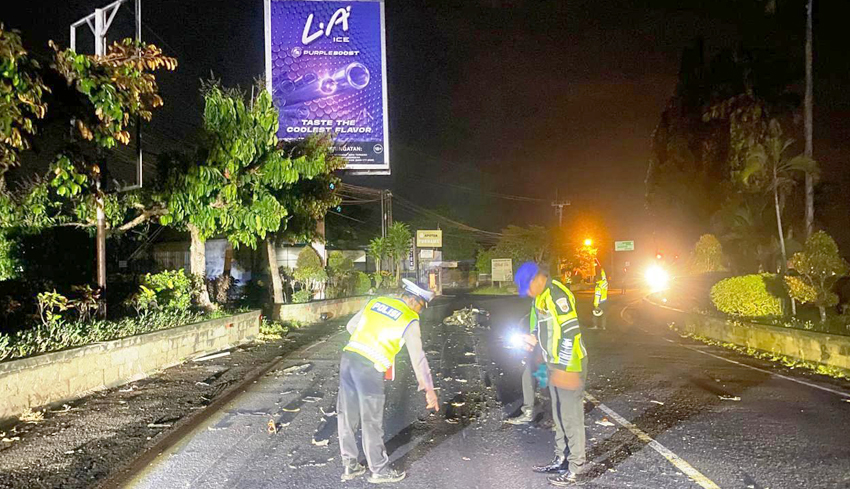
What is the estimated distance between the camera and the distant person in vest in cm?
524

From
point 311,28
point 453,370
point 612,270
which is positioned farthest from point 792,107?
point 612,270

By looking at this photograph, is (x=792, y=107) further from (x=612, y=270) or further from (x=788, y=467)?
(x=612, y=270)

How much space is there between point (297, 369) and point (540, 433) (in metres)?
5.44

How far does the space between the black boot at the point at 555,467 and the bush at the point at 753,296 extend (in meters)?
10.7

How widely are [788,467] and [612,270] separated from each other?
222 ft

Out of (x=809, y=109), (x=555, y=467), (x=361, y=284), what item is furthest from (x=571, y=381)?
(x=361, y=284)

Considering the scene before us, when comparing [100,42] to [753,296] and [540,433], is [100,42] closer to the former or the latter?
[540,433]

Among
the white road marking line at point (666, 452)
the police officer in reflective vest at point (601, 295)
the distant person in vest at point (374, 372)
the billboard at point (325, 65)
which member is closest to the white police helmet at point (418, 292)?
the distant person in vest at point (374, 372)

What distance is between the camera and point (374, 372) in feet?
17.4

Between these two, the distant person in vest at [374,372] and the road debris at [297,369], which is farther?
the road debris at [297,369]

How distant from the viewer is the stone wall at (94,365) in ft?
23.8

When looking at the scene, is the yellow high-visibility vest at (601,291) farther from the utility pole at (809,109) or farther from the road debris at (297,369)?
the road debris at (297,369)

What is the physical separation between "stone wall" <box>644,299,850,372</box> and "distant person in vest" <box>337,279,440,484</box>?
25.9ft

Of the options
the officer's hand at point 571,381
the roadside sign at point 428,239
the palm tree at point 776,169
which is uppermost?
the palm tree at point 776,169
